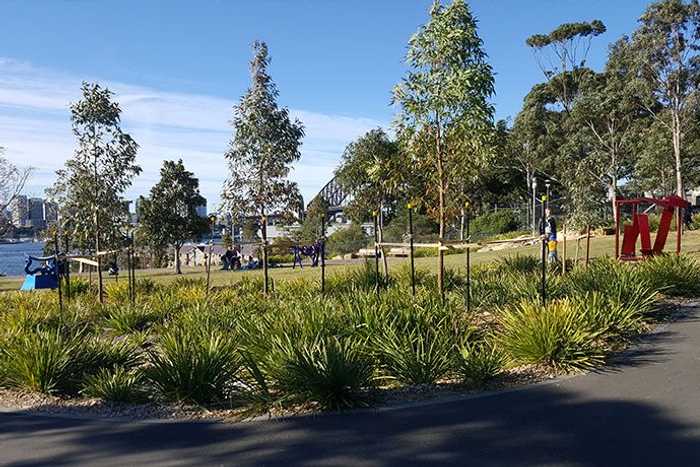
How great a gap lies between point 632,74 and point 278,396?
3834 centimetres

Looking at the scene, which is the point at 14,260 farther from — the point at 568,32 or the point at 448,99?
the point at 448,99

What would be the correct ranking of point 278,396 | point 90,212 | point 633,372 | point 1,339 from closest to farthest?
point 278,396
point 633,372
point 1,339
point 90,212

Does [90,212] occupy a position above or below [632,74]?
below

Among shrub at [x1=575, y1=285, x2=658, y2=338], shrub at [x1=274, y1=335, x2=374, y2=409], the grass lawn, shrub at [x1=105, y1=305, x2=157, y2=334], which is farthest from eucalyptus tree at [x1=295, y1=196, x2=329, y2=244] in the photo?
shrub at [x1=274, y1=335, x2=374, y2=409]

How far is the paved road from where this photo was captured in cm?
481

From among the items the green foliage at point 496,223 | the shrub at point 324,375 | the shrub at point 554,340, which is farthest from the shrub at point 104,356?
A: the green foliage at point 496,223

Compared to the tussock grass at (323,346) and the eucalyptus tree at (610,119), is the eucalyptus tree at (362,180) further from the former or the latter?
the tussock grass at (323,346)

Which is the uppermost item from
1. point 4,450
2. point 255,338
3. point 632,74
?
point 632,74

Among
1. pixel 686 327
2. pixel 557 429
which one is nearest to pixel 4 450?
pixel 557 429

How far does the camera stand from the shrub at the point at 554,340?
6992 mm

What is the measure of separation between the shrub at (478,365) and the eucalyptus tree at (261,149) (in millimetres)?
8164

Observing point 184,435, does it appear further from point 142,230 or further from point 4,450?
→ point 142,230

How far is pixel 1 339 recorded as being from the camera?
7965 mm

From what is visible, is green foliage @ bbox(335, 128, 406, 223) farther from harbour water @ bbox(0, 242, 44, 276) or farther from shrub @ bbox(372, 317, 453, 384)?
shrub @ bbox(372, 317, 453, 384)
